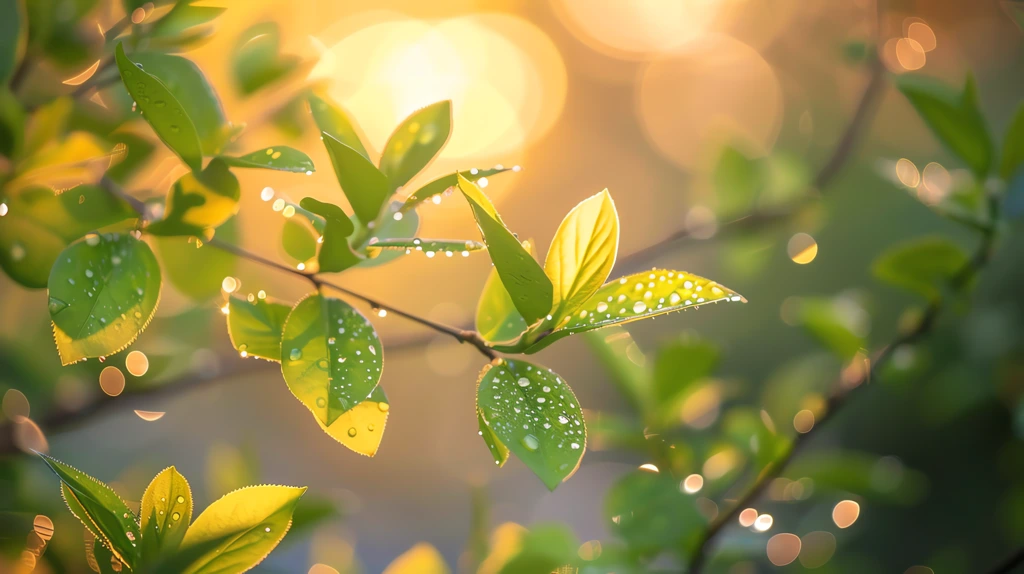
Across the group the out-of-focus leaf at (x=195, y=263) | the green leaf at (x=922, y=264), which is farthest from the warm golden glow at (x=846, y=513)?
the out-of-focus leaf at (x=195, y=263)

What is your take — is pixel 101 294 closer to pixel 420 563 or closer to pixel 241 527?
pixel 241 527

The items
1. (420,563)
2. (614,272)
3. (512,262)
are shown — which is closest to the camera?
(512,262)

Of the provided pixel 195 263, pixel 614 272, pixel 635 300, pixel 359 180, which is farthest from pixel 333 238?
pixel 614 272

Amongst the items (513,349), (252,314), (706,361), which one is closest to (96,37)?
(252,314)

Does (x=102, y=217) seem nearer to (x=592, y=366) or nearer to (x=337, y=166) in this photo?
(x=337, y=166)

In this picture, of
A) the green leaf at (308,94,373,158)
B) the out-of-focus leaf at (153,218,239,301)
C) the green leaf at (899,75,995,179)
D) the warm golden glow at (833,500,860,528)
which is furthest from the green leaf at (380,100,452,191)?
the warm golden glow at (833,500,860,528)

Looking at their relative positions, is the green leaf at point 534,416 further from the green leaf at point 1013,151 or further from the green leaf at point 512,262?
the green leaf at point 1013,151
